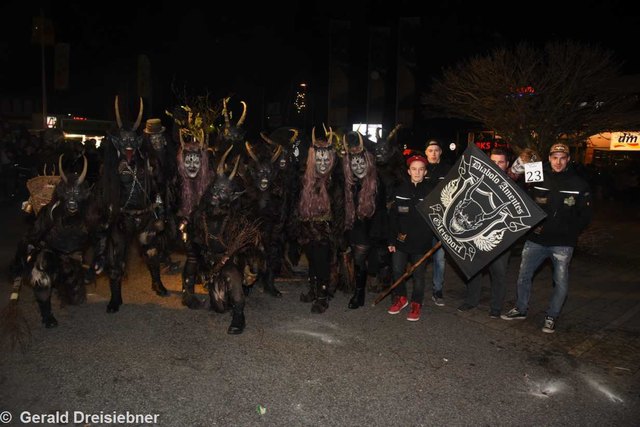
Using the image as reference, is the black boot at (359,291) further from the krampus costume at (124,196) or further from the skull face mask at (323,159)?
the krampus costume at (124,196)

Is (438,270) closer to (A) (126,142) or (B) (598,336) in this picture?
(B) (598,336)

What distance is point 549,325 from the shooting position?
220 inches

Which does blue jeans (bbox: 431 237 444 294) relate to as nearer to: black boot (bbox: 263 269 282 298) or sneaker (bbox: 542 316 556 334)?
sneaker (bbox: 542 316 556 334)

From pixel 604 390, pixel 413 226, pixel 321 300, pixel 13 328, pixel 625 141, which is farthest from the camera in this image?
pixel 625 141

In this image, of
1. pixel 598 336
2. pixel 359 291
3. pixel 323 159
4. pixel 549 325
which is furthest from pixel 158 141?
pixel 598 336

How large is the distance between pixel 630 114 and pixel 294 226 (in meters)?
10.9

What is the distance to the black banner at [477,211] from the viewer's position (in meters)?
4.91

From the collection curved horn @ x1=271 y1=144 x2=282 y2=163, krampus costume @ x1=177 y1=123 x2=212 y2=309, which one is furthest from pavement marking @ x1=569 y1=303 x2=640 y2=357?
krampus costume @ x1=177 y1=123 x2=212 y2=309

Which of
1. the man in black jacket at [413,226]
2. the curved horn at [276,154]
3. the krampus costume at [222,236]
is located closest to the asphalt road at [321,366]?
the krampus costume at [222,236]

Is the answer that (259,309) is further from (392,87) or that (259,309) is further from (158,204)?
(392,87)

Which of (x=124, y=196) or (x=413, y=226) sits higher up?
(x=124, y=196)

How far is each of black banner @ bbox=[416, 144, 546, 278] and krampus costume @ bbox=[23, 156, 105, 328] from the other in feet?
12.7

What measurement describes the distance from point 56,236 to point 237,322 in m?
2.19

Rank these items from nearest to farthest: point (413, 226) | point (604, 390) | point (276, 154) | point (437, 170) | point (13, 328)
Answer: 1. point (604, 390)
2. point (13, 328)
3. point (413, 226)
4. point (276, 154)
5. point (437, 170)
